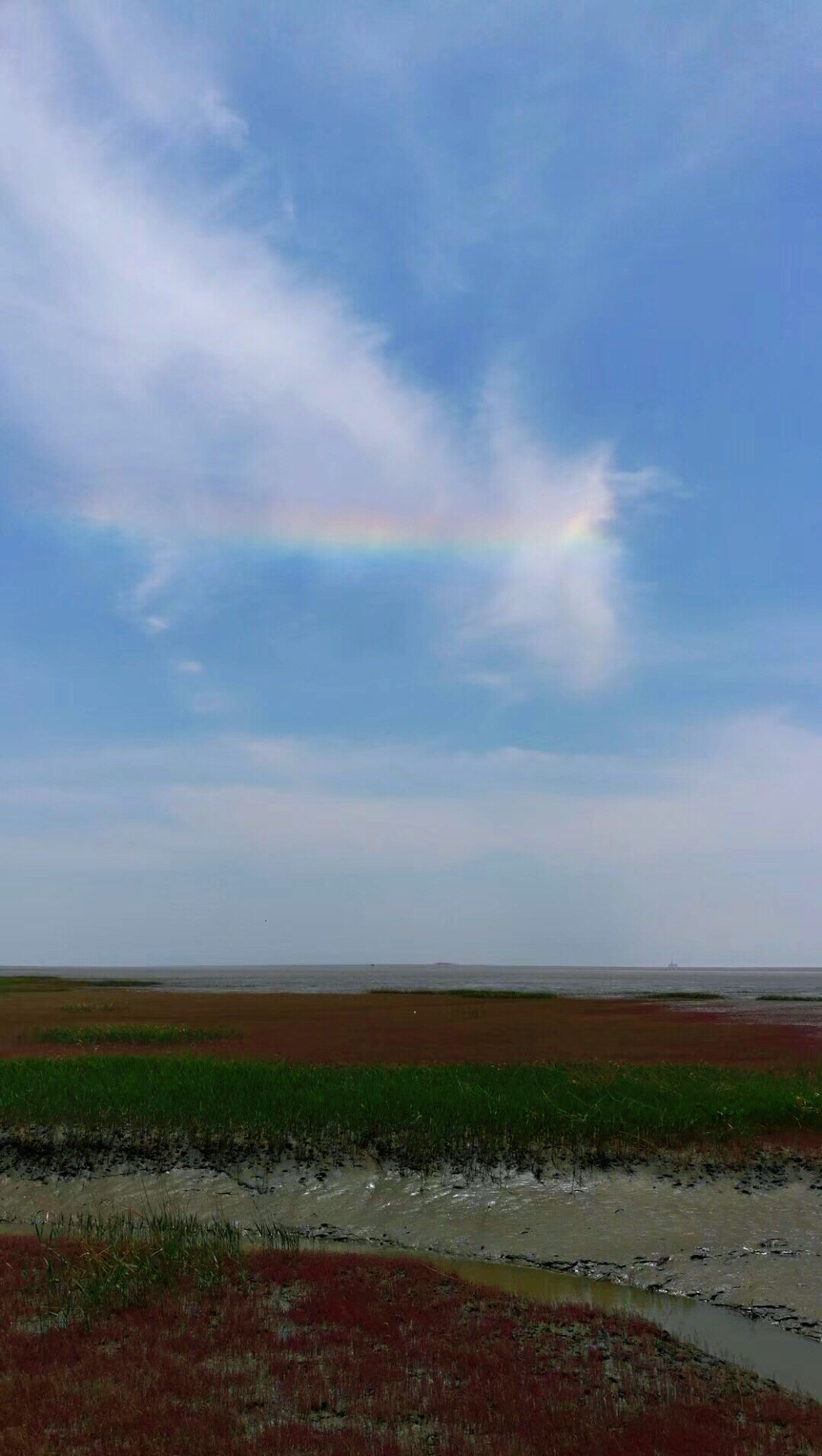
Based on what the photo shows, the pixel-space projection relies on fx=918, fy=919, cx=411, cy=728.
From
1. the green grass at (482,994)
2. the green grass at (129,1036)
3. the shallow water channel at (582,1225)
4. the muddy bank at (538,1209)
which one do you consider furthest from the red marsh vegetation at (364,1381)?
the green grass at (482,994)

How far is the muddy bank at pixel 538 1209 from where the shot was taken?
11.6 metres

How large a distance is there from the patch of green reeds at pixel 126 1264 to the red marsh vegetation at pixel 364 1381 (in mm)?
141

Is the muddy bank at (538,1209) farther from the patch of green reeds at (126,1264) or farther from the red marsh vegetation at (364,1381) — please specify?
the red marsh vegetation at (364,1381)

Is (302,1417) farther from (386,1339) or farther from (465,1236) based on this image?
(465,1236)

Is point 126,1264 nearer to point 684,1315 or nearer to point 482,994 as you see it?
point 684,1315

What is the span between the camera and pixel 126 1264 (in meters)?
9.85

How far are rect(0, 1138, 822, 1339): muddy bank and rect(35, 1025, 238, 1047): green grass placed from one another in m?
15.7

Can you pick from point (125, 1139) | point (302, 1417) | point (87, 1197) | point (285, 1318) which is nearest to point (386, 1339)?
point (285, 1318)

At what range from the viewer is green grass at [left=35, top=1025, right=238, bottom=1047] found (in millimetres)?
32312

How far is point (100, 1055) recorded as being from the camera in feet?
88.2

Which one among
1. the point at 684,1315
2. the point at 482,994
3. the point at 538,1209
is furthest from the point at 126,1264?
the point at 482,994

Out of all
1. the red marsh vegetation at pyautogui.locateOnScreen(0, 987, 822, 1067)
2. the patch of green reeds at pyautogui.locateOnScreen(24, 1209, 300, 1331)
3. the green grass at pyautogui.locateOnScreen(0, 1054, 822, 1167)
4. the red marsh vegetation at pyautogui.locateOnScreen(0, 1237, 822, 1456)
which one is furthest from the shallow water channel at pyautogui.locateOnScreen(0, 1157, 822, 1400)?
the red marsh vegetation at pyautogui.locateOnScreen(0, 987, 822, 1067)

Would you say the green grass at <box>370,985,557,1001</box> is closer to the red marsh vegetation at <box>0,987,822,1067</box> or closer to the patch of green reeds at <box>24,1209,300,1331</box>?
the red marsh vegetation at <box>0,987,822,1067</box>

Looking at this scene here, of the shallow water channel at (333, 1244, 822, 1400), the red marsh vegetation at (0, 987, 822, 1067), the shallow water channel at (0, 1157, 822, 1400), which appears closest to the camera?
the shallow water channel at (333, 1244, 822, 1400)
